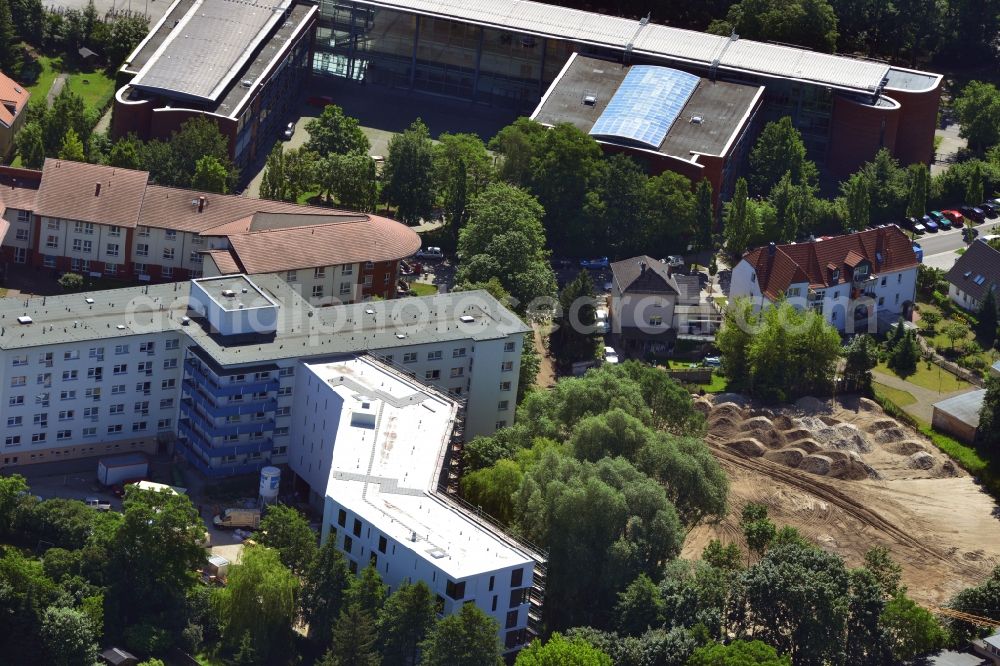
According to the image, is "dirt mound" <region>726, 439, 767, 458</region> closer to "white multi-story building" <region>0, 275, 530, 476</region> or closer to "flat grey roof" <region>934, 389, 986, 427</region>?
"flat grey roof" <region>934, 389, 986, 427</region>

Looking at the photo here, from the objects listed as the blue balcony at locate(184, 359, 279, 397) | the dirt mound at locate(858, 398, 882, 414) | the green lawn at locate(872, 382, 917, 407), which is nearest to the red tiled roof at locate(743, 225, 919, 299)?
the green lawn at locate(872, 382, 917, 407)

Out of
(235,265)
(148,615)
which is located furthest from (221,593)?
(235,265)

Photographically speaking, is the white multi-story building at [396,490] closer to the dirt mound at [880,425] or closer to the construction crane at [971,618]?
the construction crane at [971,618]

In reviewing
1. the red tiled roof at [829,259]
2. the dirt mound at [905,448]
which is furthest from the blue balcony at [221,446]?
the red tiled roof at [829,259]

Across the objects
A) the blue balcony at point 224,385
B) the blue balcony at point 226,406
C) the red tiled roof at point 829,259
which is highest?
the red tiled roof at point 829,259

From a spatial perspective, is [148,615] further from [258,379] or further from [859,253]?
[859,253]

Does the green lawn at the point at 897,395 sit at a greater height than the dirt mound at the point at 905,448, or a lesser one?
greater
